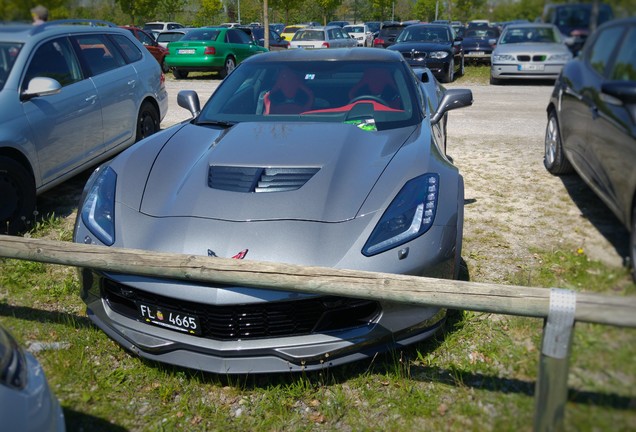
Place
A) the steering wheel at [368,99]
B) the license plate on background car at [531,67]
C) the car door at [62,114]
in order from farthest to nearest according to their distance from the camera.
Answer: the car door at [62,114] < the steering wheel at [368,99] < the license plate on background car at [531,67]

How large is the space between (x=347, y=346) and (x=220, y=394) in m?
0.70

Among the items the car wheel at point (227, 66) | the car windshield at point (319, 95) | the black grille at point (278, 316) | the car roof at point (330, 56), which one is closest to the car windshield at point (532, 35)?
the black grille at point (278, 316)

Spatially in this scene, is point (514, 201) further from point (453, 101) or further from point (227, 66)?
point (227, 66)

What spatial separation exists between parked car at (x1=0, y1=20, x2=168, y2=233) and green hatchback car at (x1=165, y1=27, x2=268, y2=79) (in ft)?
32.9

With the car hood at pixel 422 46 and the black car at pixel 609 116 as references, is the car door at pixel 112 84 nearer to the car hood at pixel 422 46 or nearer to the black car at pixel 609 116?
the black car at pixel 609 116

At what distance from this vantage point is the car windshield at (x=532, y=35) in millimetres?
1380

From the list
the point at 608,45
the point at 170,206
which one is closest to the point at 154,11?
the point at 170,206

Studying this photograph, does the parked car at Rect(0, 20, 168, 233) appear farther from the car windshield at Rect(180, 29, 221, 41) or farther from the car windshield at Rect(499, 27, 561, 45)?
the car windshield at Rect(180, 29, 221, 41)

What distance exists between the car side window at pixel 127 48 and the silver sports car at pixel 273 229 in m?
3.22

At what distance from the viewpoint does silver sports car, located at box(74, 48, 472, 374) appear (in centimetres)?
260

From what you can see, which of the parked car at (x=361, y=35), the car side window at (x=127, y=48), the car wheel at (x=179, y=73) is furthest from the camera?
the parked car at (x=361, y=35)

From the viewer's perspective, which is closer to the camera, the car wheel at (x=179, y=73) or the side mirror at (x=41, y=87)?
the side mirror at (x=41, y=87)

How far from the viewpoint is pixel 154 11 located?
3.28 m

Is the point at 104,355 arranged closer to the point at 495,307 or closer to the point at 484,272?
the point at 495,307
